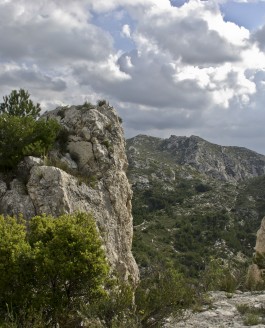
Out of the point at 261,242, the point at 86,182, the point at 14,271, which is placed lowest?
the point at 261,242

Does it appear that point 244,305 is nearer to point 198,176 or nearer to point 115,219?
point 115,219

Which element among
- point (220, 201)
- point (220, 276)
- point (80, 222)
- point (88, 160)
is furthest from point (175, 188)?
point (80, 222)

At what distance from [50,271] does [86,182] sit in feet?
36.9

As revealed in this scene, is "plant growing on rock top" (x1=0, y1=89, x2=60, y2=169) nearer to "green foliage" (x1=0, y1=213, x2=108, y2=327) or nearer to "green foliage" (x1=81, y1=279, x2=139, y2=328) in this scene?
"green foliage" (x1=0, y1=213, x2=108, y2=327)

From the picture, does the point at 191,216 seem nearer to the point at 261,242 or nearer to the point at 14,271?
the point at 261,242

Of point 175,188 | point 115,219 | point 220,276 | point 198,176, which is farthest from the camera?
point 198,176

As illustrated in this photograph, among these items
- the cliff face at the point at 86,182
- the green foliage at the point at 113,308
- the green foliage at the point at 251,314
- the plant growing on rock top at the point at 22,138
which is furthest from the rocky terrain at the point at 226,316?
the plant growing on rock top at the point at 22,138

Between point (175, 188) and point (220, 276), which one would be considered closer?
point (220, 276)

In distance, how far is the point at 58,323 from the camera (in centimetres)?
1783

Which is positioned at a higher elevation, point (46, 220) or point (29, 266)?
point (46, 220)

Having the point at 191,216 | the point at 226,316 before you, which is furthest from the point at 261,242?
the point at 191,216

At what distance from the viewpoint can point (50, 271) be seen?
16.5 meters

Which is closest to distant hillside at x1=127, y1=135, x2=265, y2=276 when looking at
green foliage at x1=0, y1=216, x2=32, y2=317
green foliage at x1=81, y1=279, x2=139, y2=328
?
green foliage at x1=81, y1=279, x2=139, y2=328

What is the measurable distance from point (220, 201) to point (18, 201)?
424 feet
